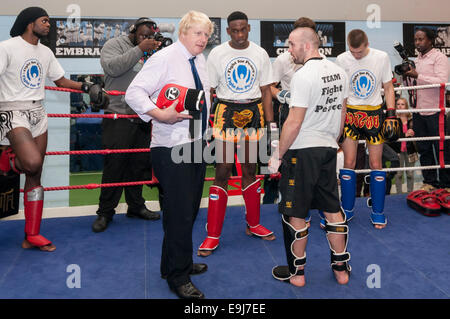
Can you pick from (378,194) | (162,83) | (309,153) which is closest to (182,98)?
(162,83)

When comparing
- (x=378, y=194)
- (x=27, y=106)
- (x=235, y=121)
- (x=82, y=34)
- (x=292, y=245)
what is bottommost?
(x=292, y=245)

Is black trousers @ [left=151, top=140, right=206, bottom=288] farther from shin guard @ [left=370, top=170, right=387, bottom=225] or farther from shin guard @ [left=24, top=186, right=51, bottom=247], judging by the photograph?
shin guard @ [left=370, top=170, right=387, bottom=225]

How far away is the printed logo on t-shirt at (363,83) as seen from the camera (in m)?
3.17

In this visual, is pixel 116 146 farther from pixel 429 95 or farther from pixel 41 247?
pixel 429 95

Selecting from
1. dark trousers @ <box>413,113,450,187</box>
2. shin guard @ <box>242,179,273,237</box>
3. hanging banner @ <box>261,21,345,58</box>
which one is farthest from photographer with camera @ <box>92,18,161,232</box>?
hanging banner @ <box>261,21,345,58</box>

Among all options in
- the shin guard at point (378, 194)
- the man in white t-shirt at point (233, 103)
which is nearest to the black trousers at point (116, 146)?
the man in white t-shirt at point (233, 103)

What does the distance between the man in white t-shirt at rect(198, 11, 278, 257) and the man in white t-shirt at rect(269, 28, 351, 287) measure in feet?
2.19

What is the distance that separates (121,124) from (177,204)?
1464mm

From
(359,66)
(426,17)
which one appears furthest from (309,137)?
(426,17)

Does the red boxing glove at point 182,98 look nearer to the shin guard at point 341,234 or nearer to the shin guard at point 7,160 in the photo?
the shin guard at point 341,234

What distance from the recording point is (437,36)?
7.18 m

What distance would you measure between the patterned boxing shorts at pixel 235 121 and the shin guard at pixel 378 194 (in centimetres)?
110

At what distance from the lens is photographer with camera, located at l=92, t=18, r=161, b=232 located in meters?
3.18

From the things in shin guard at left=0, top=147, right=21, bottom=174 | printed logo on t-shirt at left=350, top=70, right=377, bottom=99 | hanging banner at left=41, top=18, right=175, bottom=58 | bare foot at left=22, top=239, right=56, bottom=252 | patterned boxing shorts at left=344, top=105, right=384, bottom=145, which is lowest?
bare foot at left=22, top=239, right=56, bottom=252
